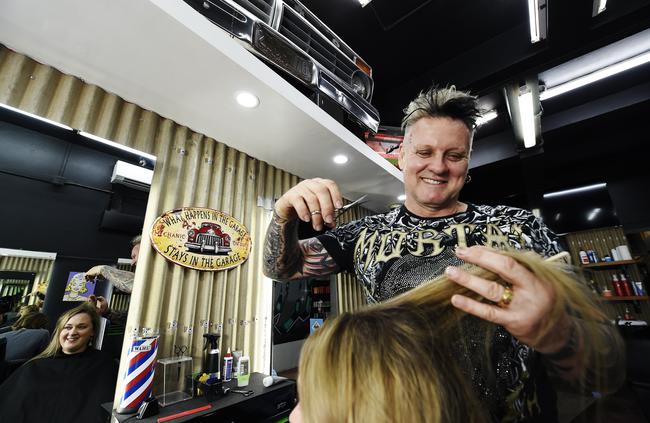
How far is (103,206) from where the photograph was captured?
6.54ft

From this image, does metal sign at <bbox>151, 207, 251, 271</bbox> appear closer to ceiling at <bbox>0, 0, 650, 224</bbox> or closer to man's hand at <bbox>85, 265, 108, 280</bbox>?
man's hand at <bbox>85, 265, 108, 280</bbox>

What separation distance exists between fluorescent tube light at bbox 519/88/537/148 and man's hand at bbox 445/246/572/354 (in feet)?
9.92

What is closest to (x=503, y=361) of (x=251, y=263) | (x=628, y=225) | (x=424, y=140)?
(x=424, y=140)

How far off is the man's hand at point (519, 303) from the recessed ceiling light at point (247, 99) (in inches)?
73.1

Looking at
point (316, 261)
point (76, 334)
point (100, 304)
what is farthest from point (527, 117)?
point (76, 334)

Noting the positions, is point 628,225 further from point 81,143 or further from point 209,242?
point 81,143

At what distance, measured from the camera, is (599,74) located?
292 cm

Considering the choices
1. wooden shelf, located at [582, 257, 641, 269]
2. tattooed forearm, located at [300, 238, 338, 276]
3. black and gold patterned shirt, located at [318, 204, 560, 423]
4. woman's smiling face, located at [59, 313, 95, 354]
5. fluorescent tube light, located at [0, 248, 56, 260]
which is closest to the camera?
black and gold patterned shirt, located at [318, 204, 560, 423]

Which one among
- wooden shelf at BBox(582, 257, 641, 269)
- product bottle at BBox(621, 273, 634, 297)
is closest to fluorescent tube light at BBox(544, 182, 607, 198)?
wooden shelf at BBox(582, 257, 641, 269)

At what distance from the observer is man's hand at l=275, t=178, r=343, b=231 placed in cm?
91

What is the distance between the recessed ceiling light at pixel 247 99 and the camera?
193 cm

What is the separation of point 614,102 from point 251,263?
4.78 m

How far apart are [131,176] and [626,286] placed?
7.67 m

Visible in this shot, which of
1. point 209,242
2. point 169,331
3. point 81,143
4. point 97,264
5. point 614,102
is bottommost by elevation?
point 169,331
